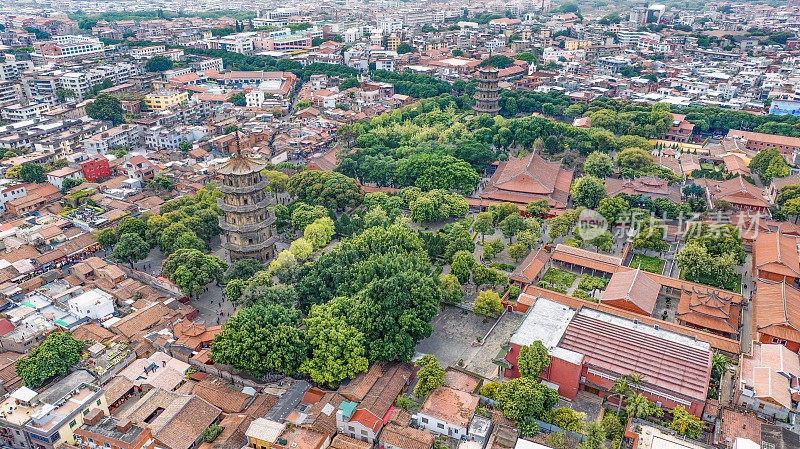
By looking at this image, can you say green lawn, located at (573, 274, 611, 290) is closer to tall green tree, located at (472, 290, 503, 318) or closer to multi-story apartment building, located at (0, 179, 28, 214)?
tall green tree, located at (472, 290, 503, 318)

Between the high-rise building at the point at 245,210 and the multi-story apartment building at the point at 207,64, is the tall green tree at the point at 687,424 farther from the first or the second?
the multi-story apartment building at the point at 207,64

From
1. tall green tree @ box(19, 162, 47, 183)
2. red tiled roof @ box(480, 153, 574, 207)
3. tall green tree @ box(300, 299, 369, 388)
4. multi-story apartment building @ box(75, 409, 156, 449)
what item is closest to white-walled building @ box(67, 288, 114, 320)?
multi-story apartment building @ box(75, 409, 156, 449)

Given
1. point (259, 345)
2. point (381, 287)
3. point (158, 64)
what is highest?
point (158, 64)

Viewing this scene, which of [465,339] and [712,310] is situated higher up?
[712,310]

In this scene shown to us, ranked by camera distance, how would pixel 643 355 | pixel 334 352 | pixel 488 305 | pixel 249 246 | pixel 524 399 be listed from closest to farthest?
pixel 524 399 < pixel 643 355 < pixel 334 352 < pixel 488 305 < pixel 249 246

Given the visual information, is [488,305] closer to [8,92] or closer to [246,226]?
[246,226]

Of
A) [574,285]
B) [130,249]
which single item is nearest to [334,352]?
[574,285]

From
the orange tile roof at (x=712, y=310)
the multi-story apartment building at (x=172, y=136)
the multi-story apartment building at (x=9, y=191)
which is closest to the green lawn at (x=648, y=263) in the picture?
the orange tile roof at (x=712, y=310)
